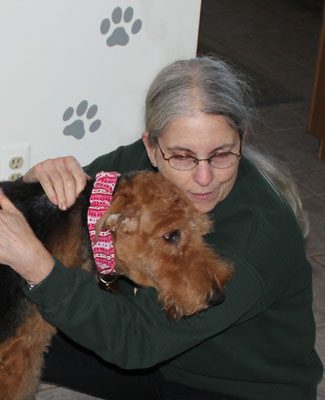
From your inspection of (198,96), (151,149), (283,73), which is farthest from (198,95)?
(283,73)

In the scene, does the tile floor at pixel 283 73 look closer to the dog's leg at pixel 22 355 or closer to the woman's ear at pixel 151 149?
the dog's leg at pixel 22 355

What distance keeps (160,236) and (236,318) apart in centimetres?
34

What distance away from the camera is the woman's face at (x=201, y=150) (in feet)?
7.45

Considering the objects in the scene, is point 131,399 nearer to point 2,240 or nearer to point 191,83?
point 2,240

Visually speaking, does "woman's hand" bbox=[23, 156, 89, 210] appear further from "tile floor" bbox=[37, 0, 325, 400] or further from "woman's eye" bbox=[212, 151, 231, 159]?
"tile floor" bbox=[37, 0, 325, 400]

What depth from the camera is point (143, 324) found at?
222 centimetres

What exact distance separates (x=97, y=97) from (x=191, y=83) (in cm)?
148

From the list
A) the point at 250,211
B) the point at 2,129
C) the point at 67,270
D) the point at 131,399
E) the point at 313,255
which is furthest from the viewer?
the point at 313,255

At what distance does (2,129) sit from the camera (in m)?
3.54

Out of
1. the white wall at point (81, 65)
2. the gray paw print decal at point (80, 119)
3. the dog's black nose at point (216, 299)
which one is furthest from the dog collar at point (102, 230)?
the gray paw print decal at point (80, 119)

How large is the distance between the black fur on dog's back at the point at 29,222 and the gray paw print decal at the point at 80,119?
1.29m

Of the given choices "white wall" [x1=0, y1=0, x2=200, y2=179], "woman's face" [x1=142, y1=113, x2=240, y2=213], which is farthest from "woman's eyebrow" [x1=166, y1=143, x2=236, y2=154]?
"white wall" [x1=0, y1=0, x2=200, y2=179]

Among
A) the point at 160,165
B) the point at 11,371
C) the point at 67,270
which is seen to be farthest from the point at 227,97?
the point at 11,371

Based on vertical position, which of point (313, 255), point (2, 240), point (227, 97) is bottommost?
point (313, 255)
